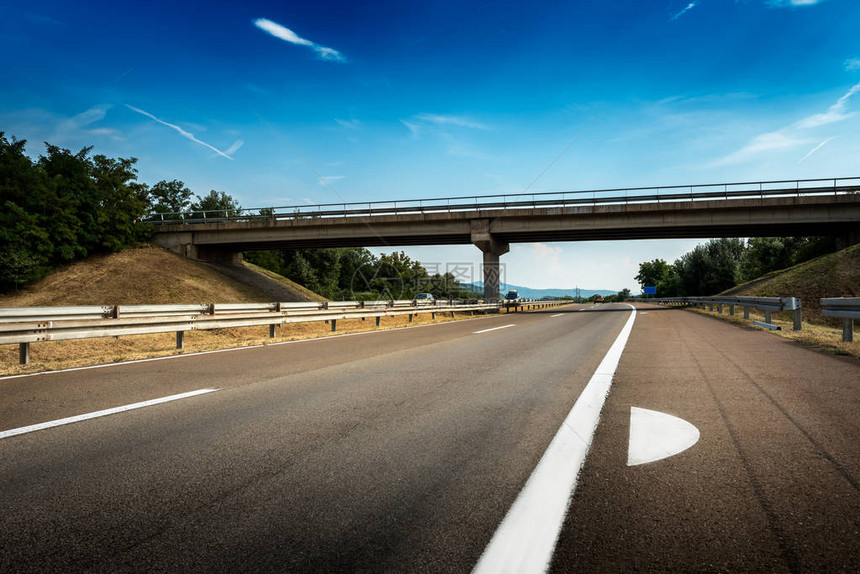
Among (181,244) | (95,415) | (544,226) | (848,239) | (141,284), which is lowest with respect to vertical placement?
(95,415)

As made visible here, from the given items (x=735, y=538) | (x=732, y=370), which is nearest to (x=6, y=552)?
(x=735, y=538)

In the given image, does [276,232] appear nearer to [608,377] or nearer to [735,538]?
[608,377]

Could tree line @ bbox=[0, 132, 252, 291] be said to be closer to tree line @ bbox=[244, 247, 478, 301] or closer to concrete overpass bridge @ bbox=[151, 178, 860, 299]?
concrete overpass bridge @ bbox=[151, 178, 860, 299]

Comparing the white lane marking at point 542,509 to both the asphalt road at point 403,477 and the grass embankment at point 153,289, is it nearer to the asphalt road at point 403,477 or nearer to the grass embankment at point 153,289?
the asphalt road at point 403,477

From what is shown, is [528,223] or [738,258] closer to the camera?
[528,223]

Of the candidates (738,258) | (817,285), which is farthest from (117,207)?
(738,258)

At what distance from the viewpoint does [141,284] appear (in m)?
32.5

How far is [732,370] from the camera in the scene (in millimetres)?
6465

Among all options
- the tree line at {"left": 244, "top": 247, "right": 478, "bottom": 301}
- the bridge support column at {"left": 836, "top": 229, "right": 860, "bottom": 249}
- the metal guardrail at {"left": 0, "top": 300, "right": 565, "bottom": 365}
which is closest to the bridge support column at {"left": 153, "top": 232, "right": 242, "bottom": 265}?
the tree line at {"left": 244, "top": 247, "right": 478, "bottom": 301}

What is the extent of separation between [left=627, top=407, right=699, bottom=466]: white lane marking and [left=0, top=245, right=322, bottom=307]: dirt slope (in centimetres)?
3247

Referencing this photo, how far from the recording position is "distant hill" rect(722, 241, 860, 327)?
2398 cm

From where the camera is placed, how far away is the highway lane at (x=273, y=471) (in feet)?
6.30

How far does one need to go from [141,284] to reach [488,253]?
87.8 feet

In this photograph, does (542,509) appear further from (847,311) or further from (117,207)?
(117,207)
